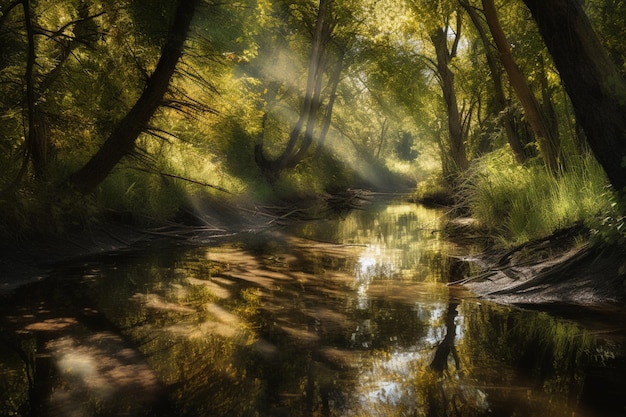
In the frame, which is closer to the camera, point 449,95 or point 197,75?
point 197,75

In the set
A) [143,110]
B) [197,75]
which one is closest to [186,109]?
[197,75]

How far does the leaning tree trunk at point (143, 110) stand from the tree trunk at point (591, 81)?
5440mm

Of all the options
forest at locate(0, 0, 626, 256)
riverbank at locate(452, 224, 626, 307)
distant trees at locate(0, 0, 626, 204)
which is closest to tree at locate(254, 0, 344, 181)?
distant trees at locate(0, 0, 626, 204)

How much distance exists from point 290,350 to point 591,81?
4164 millimetres

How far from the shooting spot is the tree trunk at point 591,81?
5.47 metres

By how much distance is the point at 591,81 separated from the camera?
5.57 metres

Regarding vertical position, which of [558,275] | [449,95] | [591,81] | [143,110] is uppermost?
[449,95]

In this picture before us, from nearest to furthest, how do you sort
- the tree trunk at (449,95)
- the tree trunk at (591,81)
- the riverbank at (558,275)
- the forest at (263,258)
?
the forest at (263,258) → the tree trunk at (591,81) → the riverbank at (558,275) → the tree trunk at (449,95)

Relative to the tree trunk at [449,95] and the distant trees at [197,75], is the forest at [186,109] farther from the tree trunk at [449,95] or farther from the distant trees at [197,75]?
the tree trunk at [449,95]

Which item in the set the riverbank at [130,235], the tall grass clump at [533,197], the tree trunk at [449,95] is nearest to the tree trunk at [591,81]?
the tall grass clump at [533,197]

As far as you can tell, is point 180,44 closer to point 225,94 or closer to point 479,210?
point 225,94

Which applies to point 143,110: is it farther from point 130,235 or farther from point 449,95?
point 449,95

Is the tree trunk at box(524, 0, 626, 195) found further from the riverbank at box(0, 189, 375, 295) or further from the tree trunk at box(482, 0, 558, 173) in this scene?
the riverbank at box(0, 189, 375, 295)

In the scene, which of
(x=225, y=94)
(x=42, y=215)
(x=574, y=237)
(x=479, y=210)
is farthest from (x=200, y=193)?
(x=574, y=237)
